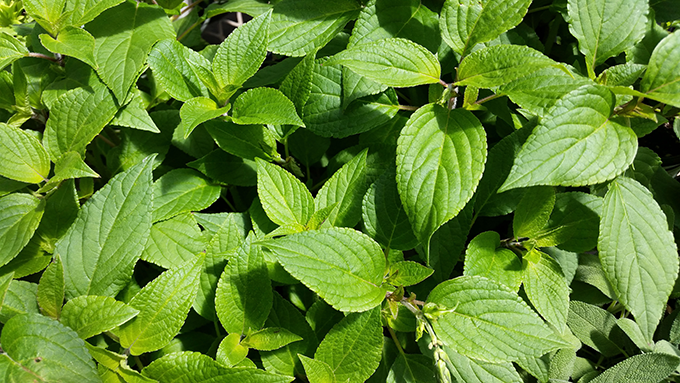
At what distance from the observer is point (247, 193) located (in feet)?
3.63

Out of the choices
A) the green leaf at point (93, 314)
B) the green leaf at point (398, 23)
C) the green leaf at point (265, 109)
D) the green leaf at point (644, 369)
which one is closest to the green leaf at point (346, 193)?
the green leaf at point (265, 109)

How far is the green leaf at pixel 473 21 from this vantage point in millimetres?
797

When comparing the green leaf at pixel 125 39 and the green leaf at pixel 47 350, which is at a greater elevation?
the green leaf at pixel 125 39

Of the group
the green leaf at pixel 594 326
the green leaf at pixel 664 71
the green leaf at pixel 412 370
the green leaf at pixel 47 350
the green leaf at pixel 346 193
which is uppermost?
the green leaf at pixel 664 71

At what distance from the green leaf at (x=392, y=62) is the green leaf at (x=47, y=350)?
1.93 feet

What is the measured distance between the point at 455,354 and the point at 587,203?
374mm

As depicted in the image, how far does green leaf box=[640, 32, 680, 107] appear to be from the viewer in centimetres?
71

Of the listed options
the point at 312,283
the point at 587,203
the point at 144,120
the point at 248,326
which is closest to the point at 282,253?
the point at 312,283

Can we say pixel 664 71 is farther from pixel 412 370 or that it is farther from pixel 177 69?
pixel 177 69

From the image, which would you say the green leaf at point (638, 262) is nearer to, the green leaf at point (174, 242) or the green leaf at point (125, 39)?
the green leaf at point (174, 242)

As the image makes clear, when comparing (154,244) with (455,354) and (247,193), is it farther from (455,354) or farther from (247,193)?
(455,354)

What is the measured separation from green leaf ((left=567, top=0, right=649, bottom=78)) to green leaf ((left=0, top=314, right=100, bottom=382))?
0.95 metres

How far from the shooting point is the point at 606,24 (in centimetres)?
81

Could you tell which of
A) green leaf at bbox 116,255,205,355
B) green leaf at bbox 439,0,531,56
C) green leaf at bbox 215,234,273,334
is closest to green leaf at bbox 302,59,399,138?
green leaf at bbox 439,0,531,56
